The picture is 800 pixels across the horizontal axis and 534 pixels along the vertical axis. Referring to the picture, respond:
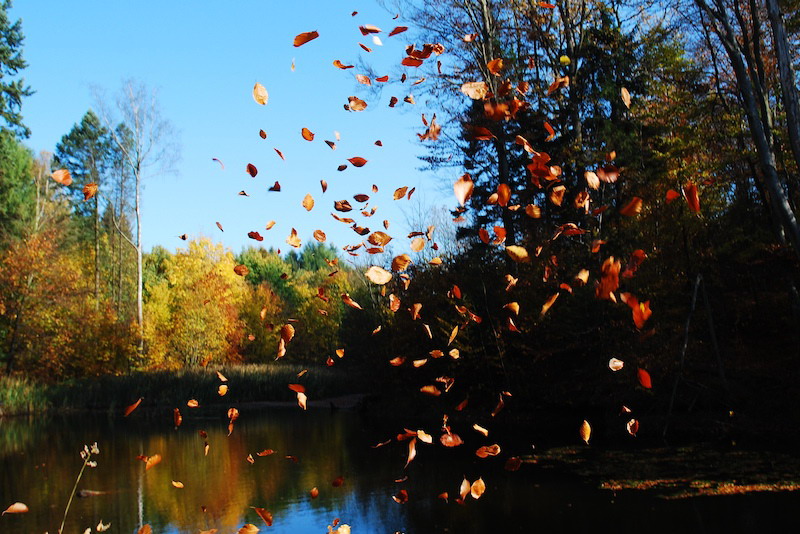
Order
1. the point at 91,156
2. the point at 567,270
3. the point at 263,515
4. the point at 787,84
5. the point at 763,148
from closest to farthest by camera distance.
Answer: the point at 263,515 < the point at 787,84 < the point at 763,148 < the point at 567,270 < the point at 91,156

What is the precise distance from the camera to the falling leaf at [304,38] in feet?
9.45

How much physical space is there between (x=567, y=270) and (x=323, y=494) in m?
5.79

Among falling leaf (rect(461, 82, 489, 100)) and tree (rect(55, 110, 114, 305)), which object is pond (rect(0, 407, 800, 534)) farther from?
tree (rect(55, 110, 114, 305))

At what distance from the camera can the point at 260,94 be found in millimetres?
3162

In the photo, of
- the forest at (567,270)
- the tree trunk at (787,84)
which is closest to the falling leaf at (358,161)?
the forest at (567,270)

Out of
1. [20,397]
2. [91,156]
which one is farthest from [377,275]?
[91,156]

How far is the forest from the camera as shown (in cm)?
815

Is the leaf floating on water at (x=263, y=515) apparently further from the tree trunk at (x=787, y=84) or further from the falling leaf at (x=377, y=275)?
the tree trunk at (x=787, y=84)

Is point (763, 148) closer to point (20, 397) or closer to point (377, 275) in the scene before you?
point (377, 275)

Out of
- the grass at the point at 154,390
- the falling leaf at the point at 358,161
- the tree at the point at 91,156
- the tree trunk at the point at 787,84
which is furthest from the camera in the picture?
the tree at the point at 91,156

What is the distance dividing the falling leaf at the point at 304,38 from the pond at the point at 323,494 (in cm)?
263

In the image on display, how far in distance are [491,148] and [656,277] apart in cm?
645

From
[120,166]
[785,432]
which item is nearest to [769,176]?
[785,432]

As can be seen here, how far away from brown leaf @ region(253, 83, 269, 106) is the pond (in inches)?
91.1
